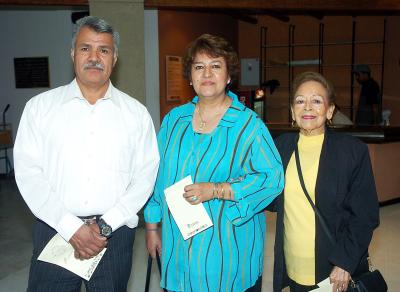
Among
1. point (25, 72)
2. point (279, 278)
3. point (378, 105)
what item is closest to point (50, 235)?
point (279, 278)

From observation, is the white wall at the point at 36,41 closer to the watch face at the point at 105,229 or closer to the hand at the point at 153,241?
the hand at the point at 153,241

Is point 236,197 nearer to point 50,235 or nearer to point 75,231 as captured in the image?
point 75,231

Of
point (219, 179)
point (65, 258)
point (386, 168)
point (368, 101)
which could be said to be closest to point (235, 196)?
point (219, 179)

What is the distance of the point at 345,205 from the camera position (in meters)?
1.84

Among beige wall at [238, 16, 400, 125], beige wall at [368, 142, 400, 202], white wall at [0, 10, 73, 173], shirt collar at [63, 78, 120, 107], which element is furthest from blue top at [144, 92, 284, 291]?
beige wall at [238, 16, 400, 125]

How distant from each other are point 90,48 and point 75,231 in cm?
75

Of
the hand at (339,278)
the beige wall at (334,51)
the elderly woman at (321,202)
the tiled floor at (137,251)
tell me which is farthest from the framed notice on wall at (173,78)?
the hand at (339,278)

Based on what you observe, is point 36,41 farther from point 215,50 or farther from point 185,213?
point 185,213

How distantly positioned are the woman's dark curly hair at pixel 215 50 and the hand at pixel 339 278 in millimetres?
958

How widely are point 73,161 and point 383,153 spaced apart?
4.84 m

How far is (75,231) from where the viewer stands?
169 cm

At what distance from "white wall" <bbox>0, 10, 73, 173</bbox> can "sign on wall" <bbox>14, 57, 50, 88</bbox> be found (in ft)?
0.24

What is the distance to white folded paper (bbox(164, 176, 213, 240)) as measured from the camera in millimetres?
1774

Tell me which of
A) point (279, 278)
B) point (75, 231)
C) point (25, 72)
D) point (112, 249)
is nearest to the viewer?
point (75, 231)
